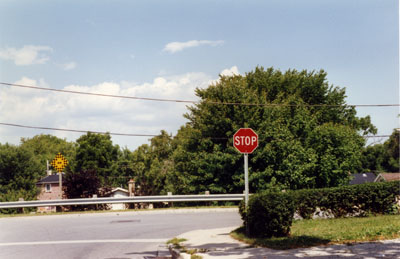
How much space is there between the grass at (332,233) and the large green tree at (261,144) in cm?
1534

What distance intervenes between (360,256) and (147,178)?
205 feet

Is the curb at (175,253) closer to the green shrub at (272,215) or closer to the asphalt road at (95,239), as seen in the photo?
the asphalt road at (95,239)

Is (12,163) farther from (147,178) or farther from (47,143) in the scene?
(47,143)

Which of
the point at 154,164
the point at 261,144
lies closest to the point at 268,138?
the point at 261,144

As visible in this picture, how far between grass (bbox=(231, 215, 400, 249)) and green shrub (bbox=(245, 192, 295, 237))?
1.10ft

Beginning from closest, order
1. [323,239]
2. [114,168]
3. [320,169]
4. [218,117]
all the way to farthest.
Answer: [323,239] < [218,117] < [320,169] < [114,168]

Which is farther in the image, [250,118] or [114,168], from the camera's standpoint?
[114,168]

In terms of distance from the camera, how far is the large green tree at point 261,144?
3098 centimetres

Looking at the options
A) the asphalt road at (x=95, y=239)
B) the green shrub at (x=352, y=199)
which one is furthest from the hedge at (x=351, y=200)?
the asphalt road at (x=95, y=239)

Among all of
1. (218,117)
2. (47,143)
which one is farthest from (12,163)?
(218,117)

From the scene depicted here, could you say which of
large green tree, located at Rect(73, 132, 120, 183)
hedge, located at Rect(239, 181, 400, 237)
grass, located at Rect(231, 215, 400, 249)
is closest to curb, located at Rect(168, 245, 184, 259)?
grass, located at Rect(231, 215, 400, 249)

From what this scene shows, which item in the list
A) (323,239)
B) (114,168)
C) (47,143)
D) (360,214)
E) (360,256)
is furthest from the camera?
(47,143)

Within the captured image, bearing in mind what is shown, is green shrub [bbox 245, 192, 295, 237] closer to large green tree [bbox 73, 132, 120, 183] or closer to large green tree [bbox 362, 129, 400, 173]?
large green tree [bbox 73, 132, 120, 183]

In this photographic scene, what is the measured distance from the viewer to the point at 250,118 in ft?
102
